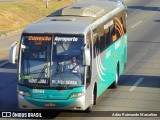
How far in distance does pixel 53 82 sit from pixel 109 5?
21.2 ft

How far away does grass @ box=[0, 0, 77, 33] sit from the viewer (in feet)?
127

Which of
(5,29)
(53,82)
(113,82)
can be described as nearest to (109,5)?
(113,82)

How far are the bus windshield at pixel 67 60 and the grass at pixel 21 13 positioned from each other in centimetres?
1983

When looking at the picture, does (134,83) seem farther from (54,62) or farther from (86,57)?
(54,62)

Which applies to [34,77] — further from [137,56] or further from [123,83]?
[137,56]

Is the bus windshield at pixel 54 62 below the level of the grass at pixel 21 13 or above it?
above

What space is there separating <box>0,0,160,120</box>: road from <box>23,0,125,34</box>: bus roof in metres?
2.59

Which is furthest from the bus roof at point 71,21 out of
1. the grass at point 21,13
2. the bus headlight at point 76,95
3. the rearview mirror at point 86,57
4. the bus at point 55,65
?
the grass at point 21,13

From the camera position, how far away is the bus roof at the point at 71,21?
17359 millimetres

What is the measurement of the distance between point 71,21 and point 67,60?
1496mm

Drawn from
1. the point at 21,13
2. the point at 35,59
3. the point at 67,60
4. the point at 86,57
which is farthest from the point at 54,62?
the point at 21,13

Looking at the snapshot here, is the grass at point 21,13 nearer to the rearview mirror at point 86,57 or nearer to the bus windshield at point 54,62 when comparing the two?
the bus windshield at point 54,62

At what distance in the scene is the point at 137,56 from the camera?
29375 millimetres

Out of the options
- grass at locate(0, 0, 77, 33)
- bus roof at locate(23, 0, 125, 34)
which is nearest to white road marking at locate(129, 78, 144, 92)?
bus roof at locate(23, 0, 125, 34)
